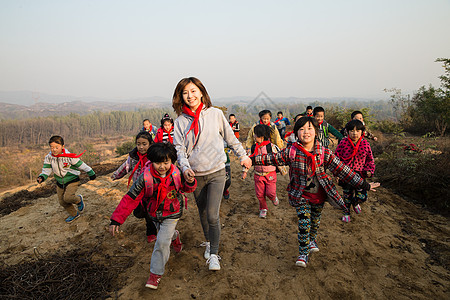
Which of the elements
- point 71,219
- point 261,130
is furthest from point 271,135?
point 71,219

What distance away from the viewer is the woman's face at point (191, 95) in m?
2.53

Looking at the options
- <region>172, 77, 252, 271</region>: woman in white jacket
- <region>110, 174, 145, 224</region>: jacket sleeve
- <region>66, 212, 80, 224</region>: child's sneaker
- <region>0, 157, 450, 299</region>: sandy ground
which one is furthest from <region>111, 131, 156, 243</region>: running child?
<region>66, 212, 80, 224</region>: child's sneaker

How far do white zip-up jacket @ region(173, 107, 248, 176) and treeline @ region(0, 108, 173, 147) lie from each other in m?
74.5

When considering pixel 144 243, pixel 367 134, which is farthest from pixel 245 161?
pixel 367 134

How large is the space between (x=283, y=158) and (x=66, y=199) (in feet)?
13.4

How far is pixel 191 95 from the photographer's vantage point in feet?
8.32

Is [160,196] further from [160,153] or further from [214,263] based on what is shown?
[214,263]

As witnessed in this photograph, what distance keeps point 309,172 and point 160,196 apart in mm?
1741

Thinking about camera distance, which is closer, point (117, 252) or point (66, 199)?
point (117, 252)

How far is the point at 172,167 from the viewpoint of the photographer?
2561 millimetres

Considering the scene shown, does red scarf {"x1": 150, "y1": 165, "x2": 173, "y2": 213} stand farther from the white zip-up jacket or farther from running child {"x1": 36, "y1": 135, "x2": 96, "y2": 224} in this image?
running child {"x1": 36, "y1": 135, "x2": 96, "y2": 224}

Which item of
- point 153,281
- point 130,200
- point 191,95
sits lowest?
point 153,281

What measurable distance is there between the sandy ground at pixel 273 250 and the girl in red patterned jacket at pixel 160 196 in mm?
427

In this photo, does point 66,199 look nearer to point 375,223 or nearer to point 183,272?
point 183,272
